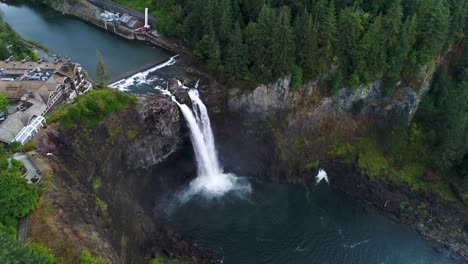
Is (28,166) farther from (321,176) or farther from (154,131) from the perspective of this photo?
(321,176)

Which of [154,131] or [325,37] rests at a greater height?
[325,37]

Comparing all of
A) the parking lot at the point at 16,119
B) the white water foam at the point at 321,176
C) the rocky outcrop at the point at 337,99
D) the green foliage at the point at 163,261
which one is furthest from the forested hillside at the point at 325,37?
the green foliage at the point at 163,261

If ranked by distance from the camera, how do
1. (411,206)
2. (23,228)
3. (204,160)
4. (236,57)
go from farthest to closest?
(411,206), (204,160), (236,57), (23,228)

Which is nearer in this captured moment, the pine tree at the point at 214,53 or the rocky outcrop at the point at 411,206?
the rocky outcrop at the point at 411,206

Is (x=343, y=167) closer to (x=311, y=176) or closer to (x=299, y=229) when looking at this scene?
(x=311, y=176)

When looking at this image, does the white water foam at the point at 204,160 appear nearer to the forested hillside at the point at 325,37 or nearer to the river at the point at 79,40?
the forested hillside at the point at 325,37

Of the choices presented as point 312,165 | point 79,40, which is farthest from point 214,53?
point 79,40

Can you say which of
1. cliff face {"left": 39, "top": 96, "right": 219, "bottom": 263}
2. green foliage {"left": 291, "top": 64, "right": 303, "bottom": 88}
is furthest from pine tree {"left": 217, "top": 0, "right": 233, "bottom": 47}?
cliff face {"left": 39, "top": 96, "right": 219, "bottom": 263}

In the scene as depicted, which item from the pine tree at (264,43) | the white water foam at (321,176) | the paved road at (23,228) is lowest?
the white water foam at (321,176)
